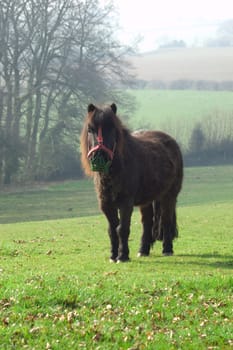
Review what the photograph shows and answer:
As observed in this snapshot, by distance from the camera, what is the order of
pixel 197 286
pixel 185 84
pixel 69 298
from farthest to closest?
pixel 185 84, pixel 197 286, pixel 69 298

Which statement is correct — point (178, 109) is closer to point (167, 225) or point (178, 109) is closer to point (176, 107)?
point (176, 107)

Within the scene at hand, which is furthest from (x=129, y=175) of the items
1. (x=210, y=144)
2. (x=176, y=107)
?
(x=176, y=107)

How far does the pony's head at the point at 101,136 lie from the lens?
41.8ft

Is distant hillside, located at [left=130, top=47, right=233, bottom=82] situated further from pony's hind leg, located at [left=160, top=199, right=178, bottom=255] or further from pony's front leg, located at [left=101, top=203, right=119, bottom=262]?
pony's front leg, located at [left=101, top=203, right=119, bottom=262]

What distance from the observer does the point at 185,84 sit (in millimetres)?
89812

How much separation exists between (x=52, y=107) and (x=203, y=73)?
3701 cm

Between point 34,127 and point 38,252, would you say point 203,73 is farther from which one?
point 38,252

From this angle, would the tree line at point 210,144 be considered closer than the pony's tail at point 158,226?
No

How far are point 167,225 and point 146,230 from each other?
1.62 feet

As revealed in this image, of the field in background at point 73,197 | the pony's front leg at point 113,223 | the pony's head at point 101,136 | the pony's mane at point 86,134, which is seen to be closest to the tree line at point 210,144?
the field in background at point 73,197

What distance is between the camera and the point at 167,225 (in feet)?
50.1

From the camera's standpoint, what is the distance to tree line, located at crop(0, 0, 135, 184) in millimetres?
54531

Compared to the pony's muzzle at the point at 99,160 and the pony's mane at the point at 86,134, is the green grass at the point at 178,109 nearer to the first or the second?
the pony's mane at the point at 86,134

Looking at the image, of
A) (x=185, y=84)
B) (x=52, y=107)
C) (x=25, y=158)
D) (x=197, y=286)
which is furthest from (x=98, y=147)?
(x=185, y=84)
